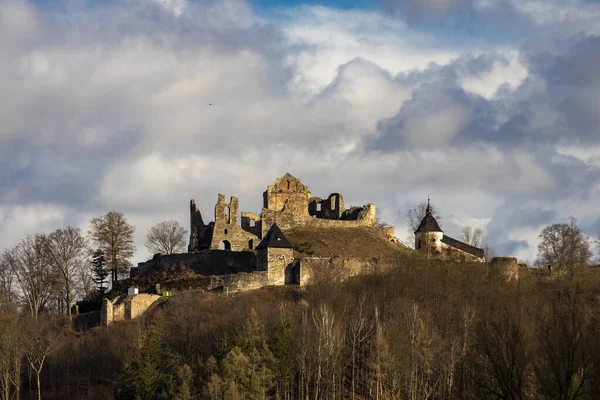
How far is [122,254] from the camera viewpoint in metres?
91.1

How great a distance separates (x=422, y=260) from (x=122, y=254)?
23.5 metres

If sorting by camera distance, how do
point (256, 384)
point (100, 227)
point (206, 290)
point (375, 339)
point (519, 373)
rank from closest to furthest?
1. point (519, 373)
2. point (256, 384)
3. point (375, 339)
4. point (206, 290)
5. point (100, 227)

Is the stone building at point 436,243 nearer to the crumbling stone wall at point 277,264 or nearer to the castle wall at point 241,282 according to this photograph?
the crumbling stone wall at point 277,264

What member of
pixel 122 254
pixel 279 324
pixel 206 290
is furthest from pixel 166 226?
pixel 279 324

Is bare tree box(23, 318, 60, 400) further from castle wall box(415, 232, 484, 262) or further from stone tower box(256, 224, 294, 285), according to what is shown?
castle wall box(415, 232, 484, 262)

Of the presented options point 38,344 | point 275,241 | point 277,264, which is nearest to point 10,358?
point 38,344

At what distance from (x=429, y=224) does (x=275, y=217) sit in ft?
39.9

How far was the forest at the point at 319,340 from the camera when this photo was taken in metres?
61.8

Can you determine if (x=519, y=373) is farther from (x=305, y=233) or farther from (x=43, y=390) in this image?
(x=305, y=233)

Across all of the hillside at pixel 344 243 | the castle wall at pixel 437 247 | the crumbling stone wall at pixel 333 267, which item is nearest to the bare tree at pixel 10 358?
the crumbling stone wall at pixel 333 267

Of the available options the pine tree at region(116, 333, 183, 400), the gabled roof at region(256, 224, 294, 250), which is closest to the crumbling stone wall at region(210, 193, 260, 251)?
the gabled roof at region(256, 224, 294, 250)

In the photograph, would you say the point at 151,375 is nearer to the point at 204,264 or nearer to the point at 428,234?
the point at 204,264

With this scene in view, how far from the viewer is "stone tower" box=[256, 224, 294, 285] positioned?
8156 centimetres

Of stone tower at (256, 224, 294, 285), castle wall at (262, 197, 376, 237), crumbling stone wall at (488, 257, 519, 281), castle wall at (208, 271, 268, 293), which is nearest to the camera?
castle wall at (208, 271, 268, 293)
